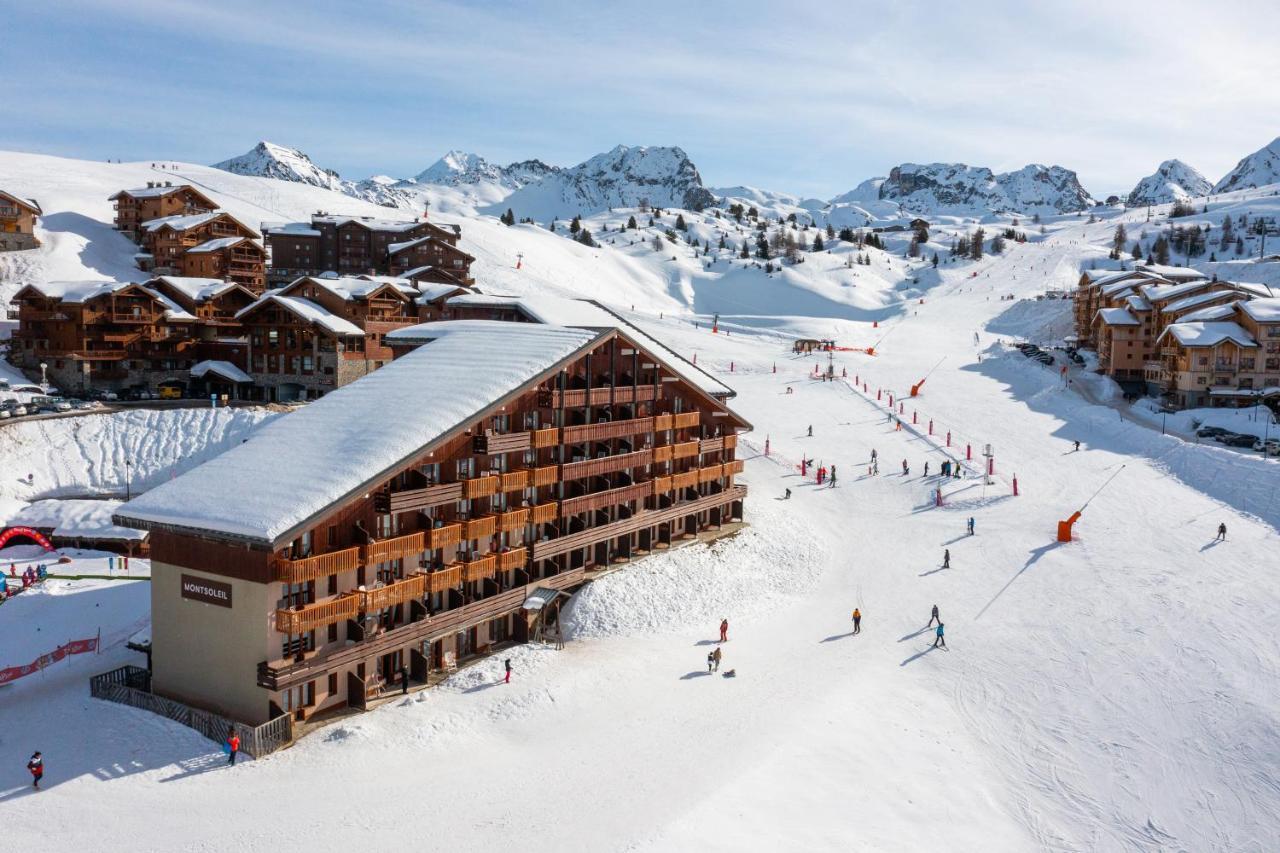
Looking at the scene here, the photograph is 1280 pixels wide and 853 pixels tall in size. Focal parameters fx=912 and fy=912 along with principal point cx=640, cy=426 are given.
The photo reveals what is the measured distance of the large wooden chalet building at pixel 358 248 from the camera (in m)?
102

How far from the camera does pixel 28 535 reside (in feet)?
148

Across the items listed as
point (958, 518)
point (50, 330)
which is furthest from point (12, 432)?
point (958, 518)

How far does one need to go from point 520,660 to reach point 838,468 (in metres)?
31.6

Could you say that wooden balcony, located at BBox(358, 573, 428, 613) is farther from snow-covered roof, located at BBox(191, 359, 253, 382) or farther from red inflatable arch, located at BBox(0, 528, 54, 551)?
snow-covered roof, located at BBox(191, 359, 253, 382)

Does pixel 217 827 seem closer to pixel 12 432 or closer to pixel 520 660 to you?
pixel 520 660

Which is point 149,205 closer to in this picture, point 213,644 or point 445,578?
point 445,578

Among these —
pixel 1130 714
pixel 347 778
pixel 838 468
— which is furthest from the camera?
pixel 838 468

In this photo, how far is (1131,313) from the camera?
84500mm

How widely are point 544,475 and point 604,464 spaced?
3691 millimetres

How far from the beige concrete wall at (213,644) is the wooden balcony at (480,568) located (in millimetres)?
7103

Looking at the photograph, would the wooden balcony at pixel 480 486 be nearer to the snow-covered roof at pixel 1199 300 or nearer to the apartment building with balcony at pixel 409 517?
the apartment building with balcony at pixel 409 517

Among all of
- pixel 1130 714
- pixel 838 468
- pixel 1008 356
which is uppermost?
pixel 1008 356

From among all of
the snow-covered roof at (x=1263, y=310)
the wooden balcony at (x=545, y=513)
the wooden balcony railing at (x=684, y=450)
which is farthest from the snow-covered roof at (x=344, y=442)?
the snow-covered roof at (x=1263, y=310)

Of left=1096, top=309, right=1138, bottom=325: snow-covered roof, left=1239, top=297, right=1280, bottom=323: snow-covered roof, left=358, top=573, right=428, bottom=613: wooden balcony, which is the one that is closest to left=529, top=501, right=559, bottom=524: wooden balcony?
left=358, top=573, right=428, bottom=613: wooden balcony
